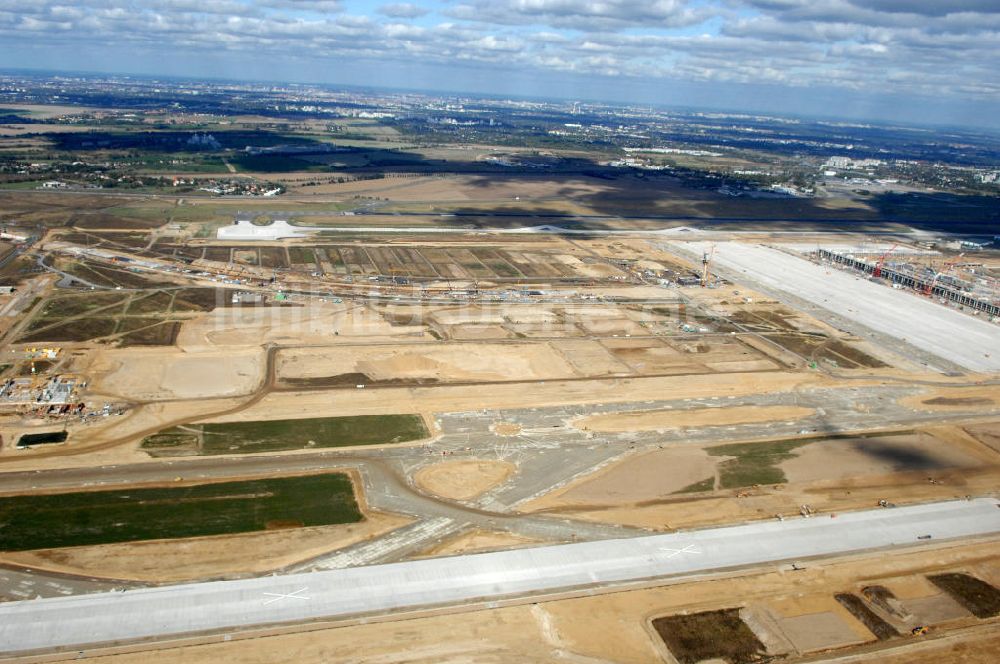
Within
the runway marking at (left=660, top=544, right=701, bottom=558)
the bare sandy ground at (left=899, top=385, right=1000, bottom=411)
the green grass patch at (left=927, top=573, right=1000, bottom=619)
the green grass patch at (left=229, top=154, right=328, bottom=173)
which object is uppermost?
the green grass patch at (left=229, top=154, right=328, bottom=173)

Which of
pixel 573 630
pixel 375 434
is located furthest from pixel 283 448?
pixel 573 630

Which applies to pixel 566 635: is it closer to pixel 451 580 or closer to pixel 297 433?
pixel 451 580

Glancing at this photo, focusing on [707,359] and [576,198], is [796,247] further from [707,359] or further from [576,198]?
[707,359]

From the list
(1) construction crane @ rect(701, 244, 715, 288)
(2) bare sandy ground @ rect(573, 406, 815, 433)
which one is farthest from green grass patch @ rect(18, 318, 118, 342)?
(1) construction crane @ rect(701, 244, 715, 288)

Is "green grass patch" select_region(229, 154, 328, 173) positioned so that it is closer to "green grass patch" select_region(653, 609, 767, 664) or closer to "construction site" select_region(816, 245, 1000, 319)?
"construction site" select_region(816, 245, 1000, 319)

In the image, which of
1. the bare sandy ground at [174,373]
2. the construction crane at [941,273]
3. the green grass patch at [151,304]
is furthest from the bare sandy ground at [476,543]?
the construction crane at [941,273]

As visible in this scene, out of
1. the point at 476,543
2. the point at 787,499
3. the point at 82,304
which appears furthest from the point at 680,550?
the point at 82,304

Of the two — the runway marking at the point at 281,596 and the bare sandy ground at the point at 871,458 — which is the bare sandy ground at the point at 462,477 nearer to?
the runway marking at the point at 281,596
